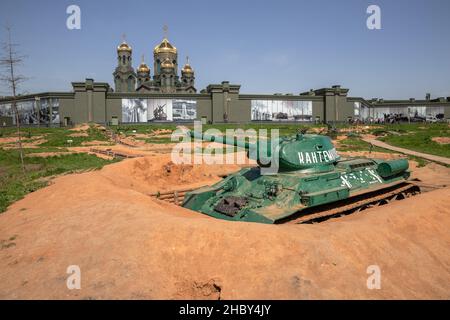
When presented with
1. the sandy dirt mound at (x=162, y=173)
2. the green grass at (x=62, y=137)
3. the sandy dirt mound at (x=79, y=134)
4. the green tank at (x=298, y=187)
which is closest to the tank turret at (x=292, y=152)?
the green tank at (x=298, y=187)

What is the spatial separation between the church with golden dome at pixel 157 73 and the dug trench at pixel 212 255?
184 ft

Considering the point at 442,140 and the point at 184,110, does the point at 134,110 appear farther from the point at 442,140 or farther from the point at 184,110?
the point at 442,140

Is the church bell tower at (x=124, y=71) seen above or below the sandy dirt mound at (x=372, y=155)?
above

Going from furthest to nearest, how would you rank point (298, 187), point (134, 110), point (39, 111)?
point (39, 111) → point (134, 110) → point (298, 187)

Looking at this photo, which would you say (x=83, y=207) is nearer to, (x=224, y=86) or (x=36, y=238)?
(x=36, y=238)

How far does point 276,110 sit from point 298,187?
42.5 metres

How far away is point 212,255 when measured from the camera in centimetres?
699

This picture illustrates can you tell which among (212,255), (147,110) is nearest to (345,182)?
(212,255)

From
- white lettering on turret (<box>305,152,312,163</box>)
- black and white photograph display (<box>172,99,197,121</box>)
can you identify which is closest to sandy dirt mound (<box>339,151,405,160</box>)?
white lettering on turret (<box>305,152,312,163</box>)

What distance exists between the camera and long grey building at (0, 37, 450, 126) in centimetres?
4575

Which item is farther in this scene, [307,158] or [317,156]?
[317,156]

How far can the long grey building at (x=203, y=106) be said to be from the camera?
4575cm

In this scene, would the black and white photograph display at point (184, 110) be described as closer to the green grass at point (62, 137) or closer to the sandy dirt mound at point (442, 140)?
the green grass at point (62, 137)

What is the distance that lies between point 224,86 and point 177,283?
44.3 m
